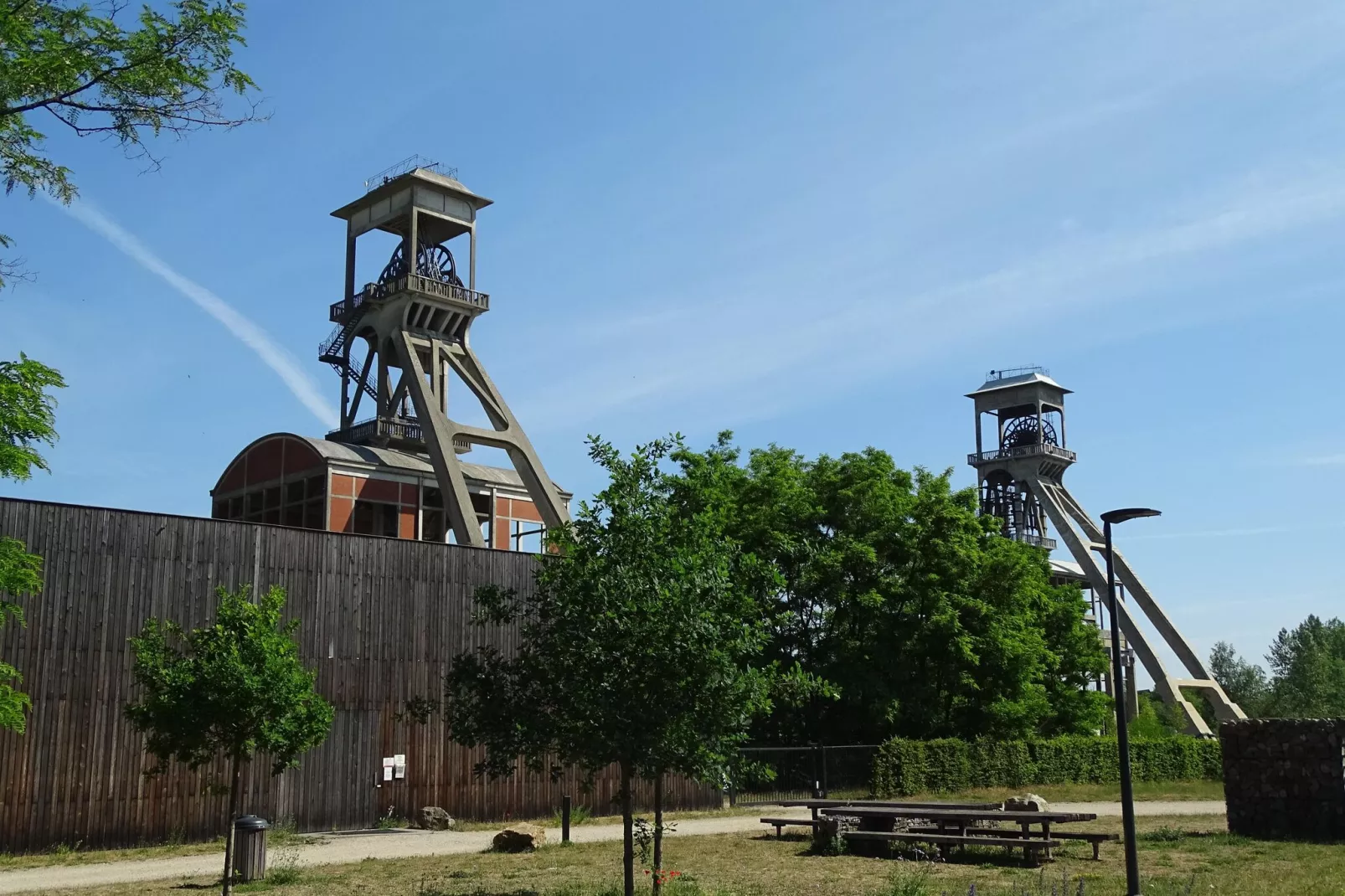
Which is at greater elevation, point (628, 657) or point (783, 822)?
point (628, 657)

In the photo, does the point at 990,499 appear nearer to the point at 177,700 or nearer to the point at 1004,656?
the point at 1004,656

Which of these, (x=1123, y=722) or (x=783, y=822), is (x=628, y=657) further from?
(x=783, y=822)

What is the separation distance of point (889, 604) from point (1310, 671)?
70.0 metres

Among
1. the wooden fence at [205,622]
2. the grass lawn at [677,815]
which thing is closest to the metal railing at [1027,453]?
the grass lawn at [677,815]

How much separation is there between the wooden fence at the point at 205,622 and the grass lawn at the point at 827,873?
9.40ft

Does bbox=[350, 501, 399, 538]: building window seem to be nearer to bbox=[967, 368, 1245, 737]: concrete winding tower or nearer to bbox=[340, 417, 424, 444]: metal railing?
bbox=[340, 417, 424, 444]: metal railing

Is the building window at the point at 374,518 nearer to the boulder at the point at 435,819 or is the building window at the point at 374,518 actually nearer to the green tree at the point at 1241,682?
the boulder at the point at 435,819

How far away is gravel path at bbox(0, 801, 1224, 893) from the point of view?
17.1m

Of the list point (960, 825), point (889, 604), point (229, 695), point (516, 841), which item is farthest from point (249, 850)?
point (889, 604)

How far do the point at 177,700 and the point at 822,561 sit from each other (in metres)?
24.3

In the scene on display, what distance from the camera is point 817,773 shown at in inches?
1332

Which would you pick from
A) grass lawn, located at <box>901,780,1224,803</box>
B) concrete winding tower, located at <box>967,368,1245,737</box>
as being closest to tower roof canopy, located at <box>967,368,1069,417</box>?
concrete winding tower, located at <box>967,368,1245,737</box>

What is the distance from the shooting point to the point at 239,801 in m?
22.2

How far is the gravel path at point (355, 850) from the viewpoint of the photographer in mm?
17062
